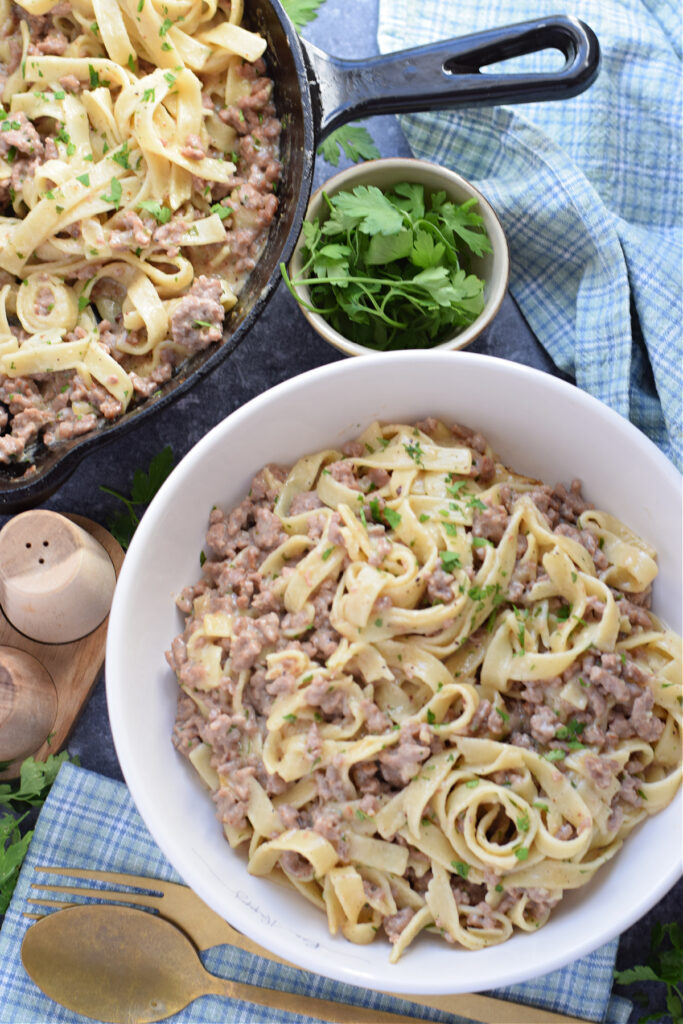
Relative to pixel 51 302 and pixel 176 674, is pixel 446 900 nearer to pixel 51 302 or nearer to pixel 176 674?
pixel 176 674

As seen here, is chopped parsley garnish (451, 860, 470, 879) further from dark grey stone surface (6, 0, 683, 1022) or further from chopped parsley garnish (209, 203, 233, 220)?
chopped parsley garnish (209, 203, 233, 220)

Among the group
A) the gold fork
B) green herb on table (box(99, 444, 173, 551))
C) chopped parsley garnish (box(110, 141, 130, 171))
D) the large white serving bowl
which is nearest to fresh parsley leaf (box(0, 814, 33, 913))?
the gold fork

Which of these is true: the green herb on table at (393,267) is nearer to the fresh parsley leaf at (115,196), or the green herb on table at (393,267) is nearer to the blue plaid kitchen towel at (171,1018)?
the fresh parsley leaf at (115,196)

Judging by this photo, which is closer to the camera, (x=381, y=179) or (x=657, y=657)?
(x=657, y=657)

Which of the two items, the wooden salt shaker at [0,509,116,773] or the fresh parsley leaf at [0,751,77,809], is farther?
the fresh parsley leaf at [0,751,77,809]

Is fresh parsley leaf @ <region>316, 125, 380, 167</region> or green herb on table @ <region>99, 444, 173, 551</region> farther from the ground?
fresh parsley leaf @ <region>316, 125, 380, 167</region>

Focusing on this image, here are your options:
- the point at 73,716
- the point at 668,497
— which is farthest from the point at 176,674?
the point at 668,497

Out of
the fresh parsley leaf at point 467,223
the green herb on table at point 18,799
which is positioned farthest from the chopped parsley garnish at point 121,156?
the green herb on table at point 18,799
